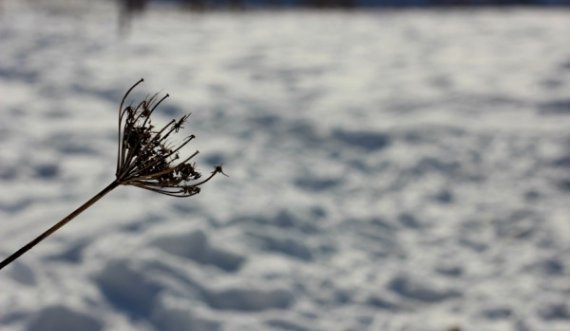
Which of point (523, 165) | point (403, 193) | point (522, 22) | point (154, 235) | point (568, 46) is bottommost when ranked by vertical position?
point (154, 235)

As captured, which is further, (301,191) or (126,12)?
(126,12)

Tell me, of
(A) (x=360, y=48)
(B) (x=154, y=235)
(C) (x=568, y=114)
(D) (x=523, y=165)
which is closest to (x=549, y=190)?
(D) (x=523, y=165)

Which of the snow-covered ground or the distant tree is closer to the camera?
the snow-covered ground

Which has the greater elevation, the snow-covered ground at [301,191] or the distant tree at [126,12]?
the distant tree at [126,12]

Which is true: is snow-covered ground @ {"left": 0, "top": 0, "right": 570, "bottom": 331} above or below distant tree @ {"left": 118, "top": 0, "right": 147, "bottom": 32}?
below

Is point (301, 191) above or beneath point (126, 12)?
beneath

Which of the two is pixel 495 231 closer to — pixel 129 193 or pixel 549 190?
pixel 549 190

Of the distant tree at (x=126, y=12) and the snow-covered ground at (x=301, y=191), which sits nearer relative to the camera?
the snow-covered ground at (x=301, y=191)

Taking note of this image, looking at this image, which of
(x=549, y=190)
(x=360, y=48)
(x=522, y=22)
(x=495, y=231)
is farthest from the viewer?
(x=522, y=22)
